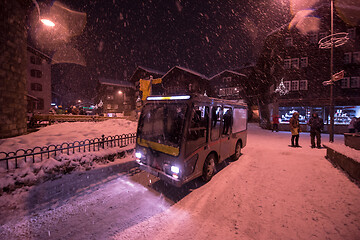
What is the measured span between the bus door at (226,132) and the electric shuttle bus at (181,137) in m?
0.04

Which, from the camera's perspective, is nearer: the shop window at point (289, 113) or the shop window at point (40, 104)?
the shop window at point (289, 113)

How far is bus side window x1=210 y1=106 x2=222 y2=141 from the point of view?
193 inches

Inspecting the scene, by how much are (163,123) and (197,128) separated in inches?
42.6

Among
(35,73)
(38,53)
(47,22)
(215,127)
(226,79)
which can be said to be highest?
(38,53)

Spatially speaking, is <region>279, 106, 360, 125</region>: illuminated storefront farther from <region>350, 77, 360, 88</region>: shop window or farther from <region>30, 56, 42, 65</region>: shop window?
<region>30, 56, 42, 65</region>: shop window

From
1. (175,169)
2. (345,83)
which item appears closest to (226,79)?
(345,83)

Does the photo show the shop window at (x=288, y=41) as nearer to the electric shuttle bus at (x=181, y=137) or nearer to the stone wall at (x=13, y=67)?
the electric shuttle bus at (x=181, y=137)

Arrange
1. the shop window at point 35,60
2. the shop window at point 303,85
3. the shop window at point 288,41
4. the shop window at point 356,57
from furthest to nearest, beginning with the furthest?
the shop window at point 35,60, the shop window at point 288,41, the shop window at point 303,85, the shop window at point 356,57

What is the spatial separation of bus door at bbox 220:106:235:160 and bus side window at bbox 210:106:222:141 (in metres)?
0.37

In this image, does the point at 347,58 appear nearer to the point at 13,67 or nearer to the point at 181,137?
the point at 181,137

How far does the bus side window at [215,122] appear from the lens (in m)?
4.90

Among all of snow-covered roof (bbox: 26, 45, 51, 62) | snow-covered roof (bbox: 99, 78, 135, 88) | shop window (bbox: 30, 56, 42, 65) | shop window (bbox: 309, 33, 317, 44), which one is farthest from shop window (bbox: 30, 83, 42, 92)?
shop window (bbox: 309, 33, 317, 44)

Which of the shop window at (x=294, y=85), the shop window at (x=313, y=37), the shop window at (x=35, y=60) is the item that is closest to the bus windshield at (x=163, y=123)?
the shop window at (x=294, y=85)

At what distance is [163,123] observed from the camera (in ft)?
15.5
